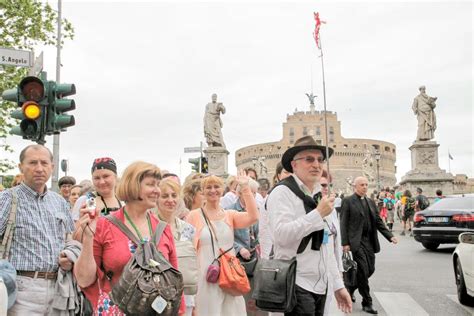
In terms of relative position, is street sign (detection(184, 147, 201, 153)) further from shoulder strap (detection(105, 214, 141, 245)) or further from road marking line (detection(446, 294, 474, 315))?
shoulder strap (detection(105, 214, 141, 245))

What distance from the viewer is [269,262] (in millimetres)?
3875

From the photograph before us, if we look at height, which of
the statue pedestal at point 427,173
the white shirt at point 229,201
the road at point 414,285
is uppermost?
the statue pedestal at point 427,173

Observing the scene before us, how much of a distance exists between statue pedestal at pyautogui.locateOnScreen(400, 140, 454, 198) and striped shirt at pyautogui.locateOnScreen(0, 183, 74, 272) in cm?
2601

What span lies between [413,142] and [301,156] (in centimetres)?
2577

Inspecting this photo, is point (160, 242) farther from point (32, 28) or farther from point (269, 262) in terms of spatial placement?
point (32, 28)

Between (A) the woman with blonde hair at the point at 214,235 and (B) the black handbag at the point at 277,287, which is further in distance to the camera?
(A) the woman with blonde hair at the point at 214,235

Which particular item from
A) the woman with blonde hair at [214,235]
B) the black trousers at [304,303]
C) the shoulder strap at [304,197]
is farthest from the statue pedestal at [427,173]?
the black trousers at [304,303]

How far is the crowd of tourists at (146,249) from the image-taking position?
3.17 m

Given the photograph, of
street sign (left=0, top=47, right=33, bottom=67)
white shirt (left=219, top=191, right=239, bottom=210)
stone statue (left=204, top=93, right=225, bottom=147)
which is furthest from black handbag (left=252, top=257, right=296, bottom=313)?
stone statue (left=204, top=93, right=225, bottom=147)

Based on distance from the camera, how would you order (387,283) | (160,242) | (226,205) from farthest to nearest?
(387,283)
(226,205)
(160,242)

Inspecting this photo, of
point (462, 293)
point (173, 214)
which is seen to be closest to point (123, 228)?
point (173, 214)

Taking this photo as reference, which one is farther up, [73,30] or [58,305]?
[73,30]

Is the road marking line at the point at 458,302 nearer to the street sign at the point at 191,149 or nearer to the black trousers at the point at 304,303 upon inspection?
the black trousers at the point at 304,303

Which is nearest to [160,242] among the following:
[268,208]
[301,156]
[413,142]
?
[268,208]
